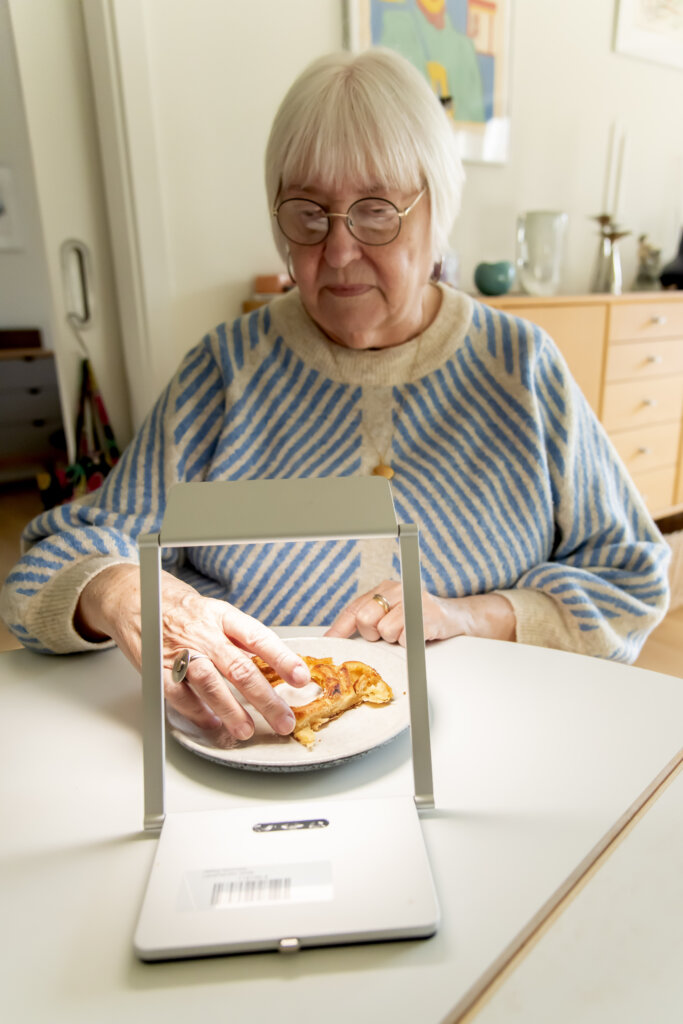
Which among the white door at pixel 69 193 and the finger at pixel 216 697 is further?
Result: the white door at pixel 69 193

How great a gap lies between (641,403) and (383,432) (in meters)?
1.93

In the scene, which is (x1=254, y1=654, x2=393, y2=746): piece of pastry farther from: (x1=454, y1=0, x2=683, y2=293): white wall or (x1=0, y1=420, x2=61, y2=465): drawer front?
(x1=0, y1=420, x2=61, y2=465): drawer front

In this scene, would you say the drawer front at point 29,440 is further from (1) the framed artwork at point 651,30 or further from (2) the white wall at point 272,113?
(1) the framed artwork at point 651,30

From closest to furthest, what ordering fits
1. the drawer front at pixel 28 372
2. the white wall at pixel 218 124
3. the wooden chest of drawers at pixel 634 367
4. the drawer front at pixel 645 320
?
the white wall at pixel 218 124 → the wooden chest of drawers at pixel 634 367 → the drawer front at pixel 645 320 → the drawer front at pixel 28 372

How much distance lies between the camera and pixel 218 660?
0.61 meters

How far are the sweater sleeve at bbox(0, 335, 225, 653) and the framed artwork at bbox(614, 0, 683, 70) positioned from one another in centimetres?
265

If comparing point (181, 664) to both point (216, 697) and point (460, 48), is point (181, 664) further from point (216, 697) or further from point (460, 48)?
point (460, 48)

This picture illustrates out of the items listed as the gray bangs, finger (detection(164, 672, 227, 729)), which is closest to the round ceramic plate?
finger (detection(164, 672, 227, 729))

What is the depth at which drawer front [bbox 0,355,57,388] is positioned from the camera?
13.8ft

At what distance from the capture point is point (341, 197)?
98cm

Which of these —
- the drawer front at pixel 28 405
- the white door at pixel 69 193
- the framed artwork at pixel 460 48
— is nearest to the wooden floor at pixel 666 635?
the white door at pixel 69 193

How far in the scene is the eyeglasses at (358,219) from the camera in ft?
3.25

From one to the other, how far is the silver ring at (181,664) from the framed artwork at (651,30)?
124 inches

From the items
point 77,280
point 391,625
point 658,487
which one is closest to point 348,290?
point 391,625
